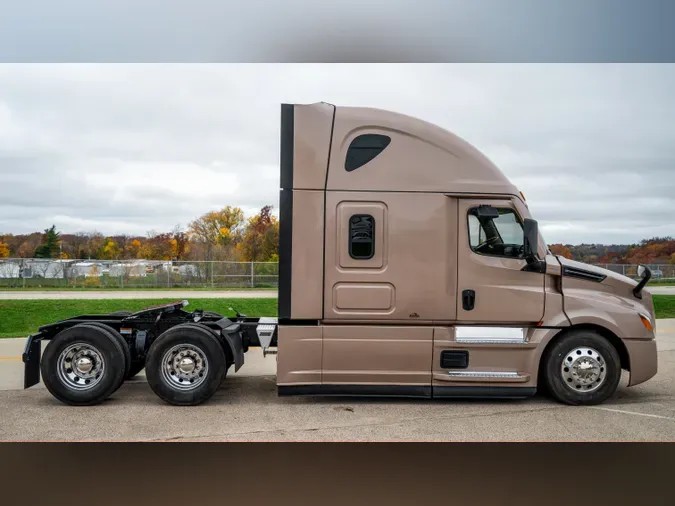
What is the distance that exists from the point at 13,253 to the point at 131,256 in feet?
19.4

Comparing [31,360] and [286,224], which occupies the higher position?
[286,224]

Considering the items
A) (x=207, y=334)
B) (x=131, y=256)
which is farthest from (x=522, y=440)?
(x=131, y=256)

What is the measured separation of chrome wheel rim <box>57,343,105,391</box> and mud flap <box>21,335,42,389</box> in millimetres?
394

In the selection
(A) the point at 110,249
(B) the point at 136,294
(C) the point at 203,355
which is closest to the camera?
(C) the point at 203,355

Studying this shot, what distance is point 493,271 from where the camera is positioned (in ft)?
23.6

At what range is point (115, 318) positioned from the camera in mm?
8109

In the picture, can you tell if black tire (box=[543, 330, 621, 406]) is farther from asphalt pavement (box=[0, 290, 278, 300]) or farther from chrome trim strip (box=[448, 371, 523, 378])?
asphalt pavement (box=[0, 290, 278, 300])

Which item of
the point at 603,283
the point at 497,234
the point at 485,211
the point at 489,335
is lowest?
the point at 489,335

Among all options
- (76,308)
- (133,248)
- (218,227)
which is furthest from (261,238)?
(76,308)

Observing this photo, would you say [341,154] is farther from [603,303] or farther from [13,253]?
[13,253]

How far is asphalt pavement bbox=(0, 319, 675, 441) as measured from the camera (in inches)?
236

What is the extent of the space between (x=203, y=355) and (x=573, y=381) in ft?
15.0

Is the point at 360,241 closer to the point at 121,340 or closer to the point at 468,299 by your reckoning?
the point at 468,299

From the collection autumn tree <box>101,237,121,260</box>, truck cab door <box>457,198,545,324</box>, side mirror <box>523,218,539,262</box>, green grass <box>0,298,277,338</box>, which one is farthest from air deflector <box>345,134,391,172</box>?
autumn tree <box>101,237,121,260</box>
